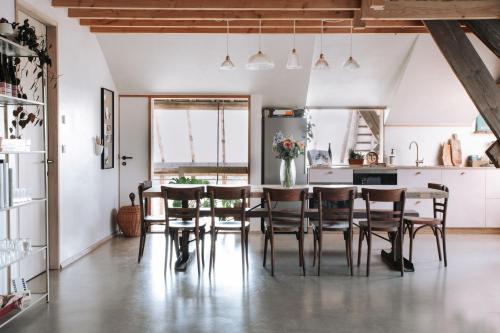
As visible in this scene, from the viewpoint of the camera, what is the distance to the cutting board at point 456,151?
25.9 feet

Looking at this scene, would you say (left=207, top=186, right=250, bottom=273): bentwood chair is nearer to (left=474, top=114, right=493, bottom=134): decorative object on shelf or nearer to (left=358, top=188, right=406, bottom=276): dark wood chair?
(left=358, top=188, right=406, bottom=276): dark wood chair

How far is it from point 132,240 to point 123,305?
2953 millimetres

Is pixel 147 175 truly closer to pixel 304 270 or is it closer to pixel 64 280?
pixel 64 280

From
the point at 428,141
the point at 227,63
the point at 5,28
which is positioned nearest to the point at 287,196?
the point at 227,63

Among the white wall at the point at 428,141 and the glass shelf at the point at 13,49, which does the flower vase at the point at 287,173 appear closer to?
the glass shelf at the point at 13,49

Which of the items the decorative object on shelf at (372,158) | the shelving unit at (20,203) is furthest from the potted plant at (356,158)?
the shelving unit at (20,203)

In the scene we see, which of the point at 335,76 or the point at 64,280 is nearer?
the point at 64,280

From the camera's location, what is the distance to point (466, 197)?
7.48 meters

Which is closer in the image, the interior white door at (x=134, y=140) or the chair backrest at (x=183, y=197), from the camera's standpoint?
the chair backrest at (x=183, y=197)

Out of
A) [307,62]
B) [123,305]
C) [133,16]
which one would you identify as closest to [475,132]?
[307,62]

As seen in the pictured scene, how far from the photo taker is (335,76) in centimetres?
750

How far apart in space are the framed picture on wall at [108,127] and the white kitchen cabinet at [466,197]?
4798 mm

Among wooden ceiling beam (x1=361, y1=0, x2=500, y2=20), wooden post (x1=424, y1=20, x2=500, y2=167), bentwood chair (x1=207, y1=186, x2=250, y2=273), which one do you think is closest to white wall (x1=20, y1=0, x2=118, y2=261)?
bentwood chair (x1=207, y1=186, x2=250, y2=273)

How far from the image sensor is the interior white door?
7641mm
